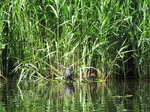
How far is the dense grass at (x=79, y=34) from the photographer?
5.98 meters

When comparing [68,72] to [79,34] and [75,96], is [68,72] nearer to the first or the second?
[79,34]

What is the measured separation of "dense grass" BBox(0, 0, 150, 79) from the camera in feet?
19.6

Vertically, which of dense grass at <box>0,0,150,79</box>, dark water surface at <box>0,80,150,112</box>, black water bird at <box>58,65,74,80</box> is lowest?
dark water surface at <box>0,80,150,112</box>

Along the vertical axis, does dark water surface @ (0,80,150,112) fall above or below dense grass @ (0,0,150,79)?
below

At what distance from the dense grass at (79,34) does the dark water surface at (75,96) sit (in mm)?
373

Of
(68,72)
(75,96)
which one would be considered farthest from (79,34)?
(75,96)

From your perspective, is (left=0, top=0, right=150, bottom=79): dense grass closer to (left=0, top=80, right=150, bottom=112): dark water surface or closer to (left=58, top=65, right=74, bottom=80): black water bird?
(left=58, top=65, right=74, bottom=80): black water bird

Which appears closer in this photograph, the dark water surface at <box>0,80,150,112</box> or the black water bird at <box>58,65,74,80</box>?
the dark water surface at <box>0,80,150,112</box>

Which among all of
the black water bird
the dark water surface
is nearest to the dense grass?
the black water bird

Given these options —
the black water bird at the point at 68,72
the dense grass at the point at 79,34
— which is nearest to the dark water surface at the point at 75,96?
the black water bird at the point at 68,72

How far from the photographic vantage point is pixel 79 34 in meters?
6.07

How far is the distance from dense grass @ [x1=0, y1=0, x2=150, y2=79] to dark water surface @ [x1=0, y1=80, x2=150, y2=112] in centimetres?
37

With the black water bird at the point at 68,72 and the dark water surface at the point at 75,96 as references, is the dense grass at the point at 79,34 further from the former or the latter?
the dark water surface at the point at 75,96

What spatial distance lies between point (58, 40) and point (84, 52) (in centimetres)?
45
